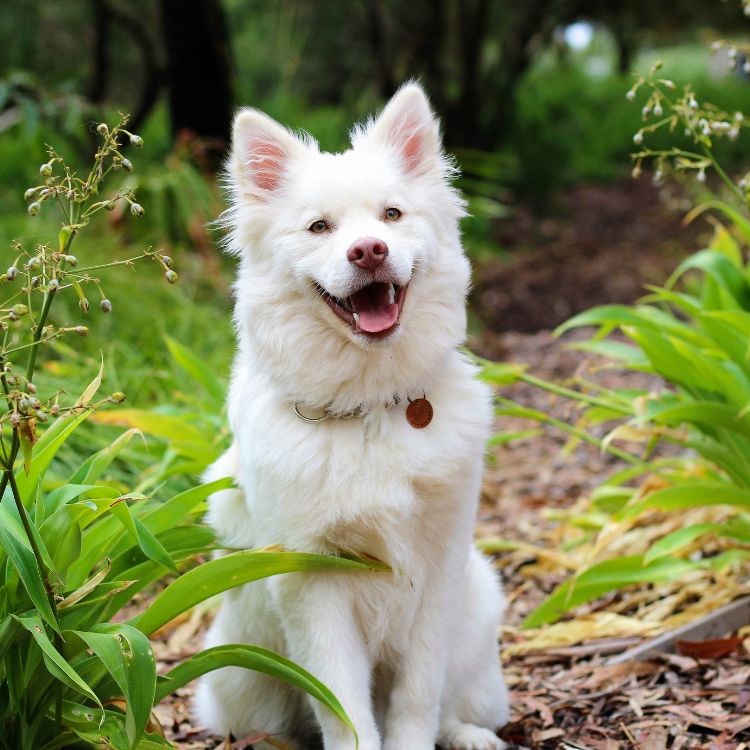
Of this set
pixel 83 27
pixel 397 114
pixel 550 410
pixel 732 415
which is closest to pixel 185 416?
pixel 397 114

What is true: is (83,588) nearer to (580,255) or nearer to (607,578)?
(607,578)

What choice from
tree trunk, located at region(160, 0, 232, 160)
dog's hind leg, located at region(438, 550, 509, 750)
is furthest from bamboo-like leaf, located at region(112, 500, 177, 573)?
tree trunk, located at region(160, 0, 232, 160)

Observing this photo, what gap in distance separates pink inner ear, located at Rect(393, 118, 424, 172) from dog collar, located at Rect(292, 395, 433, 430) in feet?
2.15

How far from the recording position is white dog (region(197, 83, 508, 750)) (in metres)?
2.29

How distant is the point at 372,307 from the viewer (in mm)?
2344

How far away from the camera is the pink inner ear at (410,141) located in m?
2.59

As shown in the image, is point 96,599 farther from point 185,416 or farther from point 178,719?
point 185,416

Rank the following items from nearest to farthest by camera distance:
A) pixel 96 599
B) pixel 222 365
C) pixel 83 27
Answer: pixel 96 599 < pixel 222 365 < pixel 83 27

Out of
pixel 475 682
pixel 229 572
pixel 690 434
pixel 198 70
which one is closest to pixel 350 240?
pixel 229 572

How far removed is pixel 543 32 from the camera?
1352 centimetres

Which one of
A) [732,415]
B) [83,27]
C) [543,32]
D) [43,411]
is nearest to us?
[43,411]

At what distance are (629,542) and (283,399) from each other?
6.33 ft

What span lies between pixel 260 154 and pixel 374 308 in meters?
0.57

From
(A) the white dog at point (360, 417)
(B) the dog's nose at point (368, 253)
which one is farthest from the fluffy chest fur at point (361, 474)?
(B) the dog's nose at point (368, 253)
